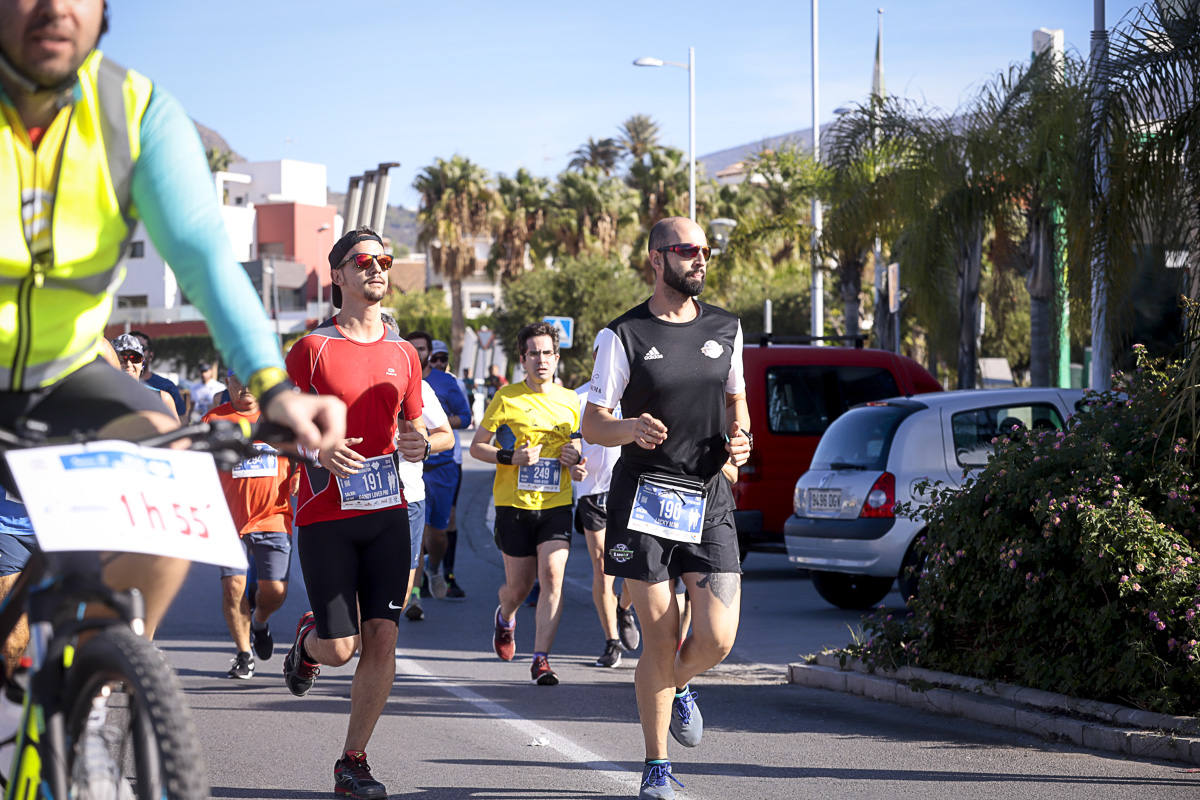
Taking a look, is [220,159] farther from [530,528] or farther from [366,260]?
[366,260]

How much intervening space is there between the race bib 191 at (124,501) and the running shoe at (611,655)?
693cm

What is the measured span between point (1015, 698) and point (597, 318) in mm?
43209

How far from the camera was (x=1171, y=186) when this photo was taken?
1154 cm

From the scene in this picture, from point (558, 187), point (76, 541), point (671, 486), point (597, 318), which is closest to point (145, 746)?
point (76, 541)

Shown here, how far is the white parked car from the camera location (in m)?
11.4

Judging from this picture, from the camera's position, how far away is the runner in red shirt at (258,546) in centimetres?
916

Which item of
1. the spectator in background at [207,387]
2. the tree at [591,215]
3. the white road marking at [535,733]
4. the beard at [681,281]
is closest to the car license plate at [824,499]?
the white road marking at [535,733]

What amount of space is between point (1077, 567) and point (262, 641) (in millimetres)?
4925

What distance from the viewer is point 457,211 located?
6078 cm

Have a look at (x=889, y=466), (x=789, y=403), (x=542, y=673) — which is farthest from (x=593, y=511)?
(x=789, y=403)

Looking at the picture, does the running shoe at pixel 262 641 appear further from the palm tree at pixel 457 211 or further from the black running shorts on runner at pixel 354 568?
the palm tree at pixel 457 211

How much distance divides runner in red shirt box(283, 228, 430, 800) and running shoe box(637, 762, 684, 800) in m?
0.98

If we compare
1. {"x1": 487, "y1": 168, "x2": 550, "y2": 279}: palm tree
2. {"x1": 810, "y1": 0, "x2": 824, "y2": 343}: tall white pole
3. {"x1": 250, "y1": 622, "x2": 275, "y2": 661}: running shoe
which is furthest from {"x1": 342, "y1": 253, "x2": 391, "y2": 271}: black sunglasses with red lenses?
{"x1": 487, "y1": 168, "x2": 550, "y2": 279}: palm tree

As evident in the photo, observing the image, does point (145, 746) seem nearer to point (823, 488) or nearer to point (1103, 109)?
point (823, 488)
